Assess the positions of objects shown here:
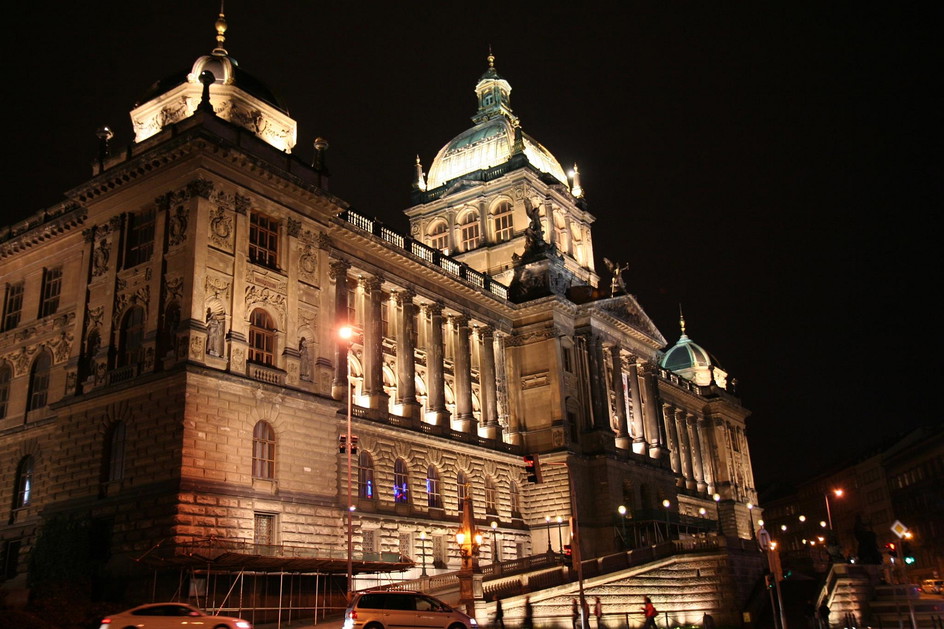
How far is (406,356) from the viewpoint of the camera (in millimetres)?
55719

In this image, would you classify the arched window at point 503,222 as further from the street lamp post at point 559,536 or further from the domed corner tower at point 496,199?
the street lamp post at point 559,536

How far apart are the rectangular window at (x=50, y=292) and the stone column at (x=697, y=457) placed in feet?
222

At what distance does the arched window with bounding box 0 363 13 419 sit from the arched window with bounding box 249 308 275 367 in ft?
55.4

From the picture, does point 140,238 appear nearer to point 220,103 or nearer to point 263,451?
point 220,103

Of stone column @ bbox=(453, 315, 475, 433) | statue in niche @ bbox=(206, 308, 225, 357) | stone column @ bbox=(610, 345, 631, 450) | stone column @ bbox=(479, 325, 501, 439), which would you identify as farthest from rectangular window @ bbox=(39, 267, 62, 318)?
stone column @ bbox=(610, 345, 631, 450)

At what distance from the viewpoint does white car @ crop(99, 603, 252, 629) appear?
81.8ft

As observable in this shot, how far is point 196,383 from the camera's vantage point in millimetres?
38406

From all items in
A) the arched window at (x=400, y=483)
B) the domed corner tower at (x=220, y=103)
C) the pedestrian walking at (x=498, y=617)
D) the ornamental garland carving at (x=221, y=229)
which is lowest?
the pedestrian walking at (x=498, y=617)

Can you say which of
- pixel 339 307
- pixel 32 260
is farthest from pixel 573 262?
pixel 32 260

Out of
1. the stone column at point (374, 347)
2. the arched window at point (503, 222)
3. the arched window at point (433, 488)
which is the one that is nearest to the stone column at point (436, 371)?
the arched window at point (433, 488)

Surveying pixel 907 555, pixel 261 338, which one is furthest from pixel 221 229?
pixel 907 555

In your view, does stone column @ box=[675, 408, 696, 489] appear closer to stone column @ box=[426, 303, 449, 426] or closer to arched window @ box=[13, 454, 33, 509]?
stone column @ box=[426, 303, 449, 426]

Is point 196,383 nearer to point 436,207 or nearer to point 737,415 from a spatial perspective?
point 436,207

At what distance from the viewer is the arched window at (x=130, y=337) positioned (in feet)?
139
